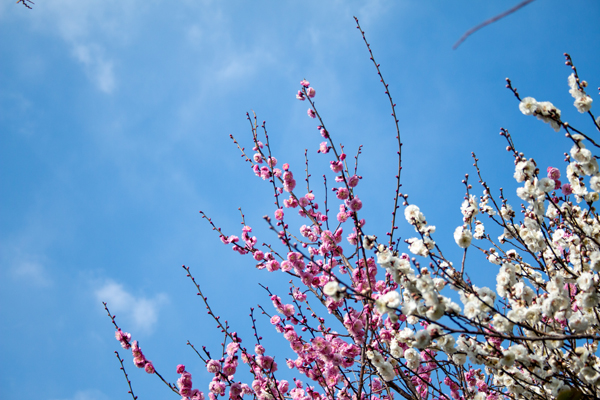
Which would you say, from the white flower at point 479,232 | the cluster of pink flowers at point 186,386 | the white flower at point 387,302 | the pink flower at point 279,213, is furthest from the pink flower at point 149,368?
the white flower at point 479,232

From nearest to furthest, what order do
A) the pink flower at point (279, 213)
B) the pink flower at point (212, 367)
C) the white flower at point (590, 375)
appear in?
the white flower at point (590, 375) → the pink flower at point (212, 367) → the pink flower at point (279, 213)

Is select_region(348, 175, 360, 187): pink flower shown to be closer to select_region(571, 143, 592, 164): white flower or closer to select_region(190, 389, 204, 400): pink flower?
select_region(571, 143, 592, 164): white flower

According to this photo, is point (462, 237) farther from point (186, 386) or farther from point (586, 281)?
point (186, 386)

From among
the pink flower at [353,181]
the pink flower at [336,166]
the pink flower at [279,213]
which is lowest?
the pink flower at [353,181]

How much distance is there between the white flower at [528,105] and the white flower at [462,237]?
115cm

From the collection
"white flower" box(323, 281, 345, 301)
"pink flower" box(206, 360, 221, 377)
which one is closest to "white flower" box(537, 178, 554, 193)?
"white flower" box(323, 281, 345, 301)

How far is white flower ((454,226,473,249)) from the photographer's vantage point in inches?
132

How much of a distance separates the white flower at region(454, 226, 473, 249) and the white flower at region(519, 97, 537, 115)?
1151 millimetres

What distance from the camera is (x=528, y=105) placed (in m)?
2.88

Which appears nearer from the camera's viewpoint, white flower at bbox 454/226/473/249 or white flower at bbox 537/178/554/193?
white flower at bbox 537/178/554/193

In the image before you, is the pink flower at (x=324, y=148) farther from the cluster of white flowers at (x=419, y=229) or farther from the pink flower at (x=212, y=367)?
the pink flower at (x=212, y=367)

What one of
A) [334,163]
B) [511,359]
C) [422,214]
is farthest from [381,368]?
[334,163]

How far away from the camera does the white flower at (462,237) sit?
3.34 metres

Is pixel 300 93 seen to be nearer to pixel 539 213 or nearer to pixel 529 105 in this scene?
pixel 529 105
